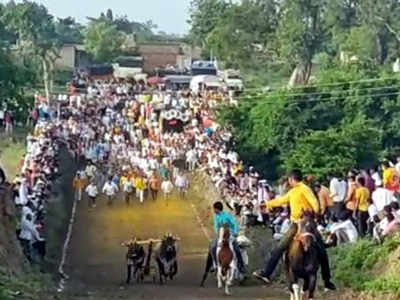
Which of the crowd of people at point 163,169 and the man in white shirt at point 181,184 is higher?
the crowd of people at point 163,169

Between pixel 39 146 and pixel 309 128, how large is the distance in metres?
23.3

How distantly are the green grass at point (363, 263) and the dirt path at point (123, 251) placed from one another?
3.88 feet

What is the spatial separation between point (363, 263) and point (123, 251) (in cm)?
1076

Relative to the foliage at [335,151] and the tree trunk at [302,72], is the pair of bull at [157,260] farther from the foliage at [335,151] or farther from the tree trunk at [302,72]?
the tree trunk at [302,72]

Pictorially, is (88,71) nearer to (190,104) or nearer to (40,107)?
(190,104)

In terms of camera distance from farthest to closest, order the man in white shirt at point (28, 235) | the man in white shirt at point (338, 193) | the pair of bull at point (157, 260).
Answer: the man in white shirt at point (338, 193) → the pair of bull at point (157, 260) → the man in white shirt at point (28, 235)

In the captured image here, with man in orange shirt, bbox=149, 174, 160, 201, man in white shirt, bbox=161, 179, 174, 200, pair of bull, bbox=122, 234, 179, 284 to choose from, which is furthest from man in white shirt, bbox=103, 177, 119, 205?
pair of bull, bbox=122, 234, 179, 284

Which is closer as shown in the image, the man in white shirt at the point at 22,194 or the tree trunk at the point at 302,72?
the man in white shirt at the point at 22,194

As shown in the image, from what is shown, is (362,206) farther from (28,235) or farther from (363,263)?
(28,235)

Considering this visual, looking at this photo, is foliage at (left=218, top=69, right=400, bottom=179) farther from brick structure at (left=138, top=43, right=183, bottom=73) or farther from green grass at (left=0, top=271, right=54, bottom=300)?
brick structure at (left=138, top=43, right=183, bottom=73)

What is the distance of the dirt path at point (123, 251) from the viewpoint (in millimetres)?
20720

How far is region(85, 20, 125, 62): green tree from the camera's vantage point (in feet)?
391

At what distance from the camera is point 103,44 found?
12038 centimetres

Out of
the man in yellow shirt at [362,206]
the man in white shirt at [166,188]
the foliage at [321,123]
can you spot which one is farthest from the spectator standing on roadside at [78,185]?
the man in yellow shirt at [362,206]
